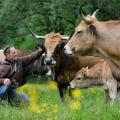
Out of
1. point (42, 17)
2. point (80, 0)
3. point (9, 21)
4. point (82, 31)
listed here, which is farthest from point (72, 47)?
point (42, 17)

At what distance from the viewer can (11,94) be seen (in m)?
13.4

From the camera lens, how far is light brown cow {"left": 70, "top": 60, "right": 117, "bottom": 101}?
47.4 feet

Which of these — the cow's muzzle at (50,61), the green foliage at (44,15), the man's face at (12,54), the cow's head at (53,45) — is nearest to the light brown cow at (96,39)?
the man's face at (12,54)

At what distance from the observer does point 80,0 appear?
36219mm

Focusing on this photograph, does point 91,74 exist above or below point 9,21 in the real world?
above

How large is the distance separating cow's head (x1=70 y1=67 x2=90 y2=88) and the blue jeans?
2.93 m

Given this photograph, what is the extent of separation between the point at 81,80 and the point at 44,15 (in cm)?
2599

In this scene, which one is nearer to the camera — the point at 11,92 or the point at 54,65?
the point at 11,92

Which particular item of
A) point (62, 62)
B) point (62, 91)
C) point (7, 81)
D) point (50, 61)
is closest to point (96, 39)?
point (7, 81)

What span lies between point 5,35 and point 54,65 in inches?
1069

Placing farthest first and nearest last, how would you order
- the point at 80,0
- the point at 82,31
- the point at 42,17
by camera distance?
the point at 42,17, the point at 80,0, the point at 82,31

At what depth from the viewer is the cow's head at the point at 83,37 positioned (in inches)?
500

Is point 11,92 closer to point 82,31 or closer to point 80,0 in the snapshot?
point 82,31

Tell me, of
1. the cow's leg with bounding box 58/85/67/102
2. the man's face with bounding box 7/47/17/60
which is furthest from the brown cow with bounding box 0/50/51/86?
the man's face with bounding box 7/47/17/60
